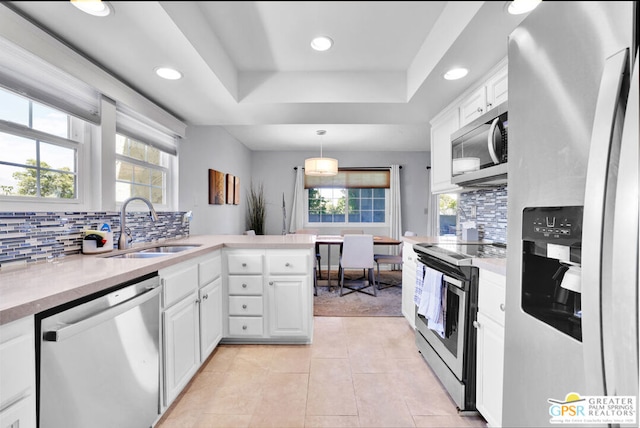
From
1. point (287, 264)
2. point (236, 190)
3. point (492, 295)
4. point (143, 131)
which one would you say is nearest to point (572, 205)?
point (492, 295)

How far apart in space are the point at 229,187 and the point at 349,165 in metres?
2.47

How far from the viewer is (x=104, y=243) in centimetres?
167

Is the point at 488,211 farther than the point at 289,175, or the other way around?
the point at 289,175

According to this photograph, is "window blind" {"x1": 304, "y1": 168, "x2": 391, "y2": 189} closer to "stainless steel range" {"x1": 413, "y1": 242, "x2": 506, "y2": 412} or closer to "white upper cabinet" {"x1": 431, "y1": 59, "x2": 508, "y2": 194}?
"white upper cabinet" {"x1": 431, "y1": 59, "x2": 508, "y2": 194}

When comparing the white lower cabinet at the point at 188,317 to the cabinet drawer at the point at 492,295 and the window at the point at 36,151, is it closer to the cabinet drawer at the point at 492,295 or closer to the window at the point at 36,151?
the window at the point at 36,151

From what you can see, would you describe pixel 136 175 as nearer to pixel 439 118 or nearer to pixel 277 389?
pixel 277 389

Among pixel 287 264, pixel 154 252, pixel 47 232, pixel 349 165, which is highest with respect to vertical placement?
pixel 349 165

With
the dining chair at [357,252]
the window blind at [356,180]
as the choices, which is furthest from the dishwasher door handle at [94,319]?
the window blind at [356,180]

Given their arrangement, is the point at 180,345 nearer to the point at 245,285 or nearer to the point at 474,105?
the point at 245,285

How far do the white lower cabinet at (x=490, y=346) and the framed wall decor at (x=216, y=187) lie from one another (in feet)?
9.33

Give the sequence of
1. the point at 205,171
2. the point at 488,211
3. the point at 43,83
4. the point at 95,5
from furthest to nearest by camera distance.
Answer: the point at 205,171, the point at 488,211, the point at 43,83, the point at 95,5

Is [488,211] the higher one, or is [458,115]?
[458,115]

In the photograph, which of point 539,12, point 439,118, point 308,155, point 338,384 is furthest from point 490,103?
point 308,155

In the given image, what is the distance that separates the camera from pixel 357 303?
11.3 feet
